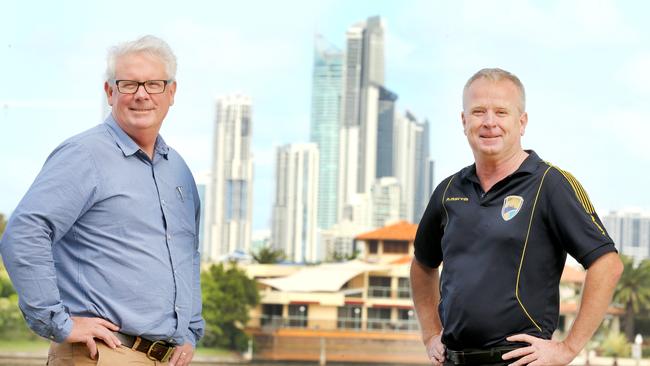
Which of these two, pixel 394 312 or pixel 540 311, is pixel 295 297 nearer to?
pixel 394 312

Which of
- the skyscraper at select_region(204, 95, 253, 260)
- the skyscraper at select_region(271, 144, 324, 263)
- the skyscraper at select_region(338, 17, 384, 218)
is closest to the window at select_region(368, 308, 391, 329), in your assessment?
the skyscraper at select_region(338, 17, 384, 218)

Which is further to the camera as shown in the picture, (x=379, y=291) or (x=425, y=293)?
(x=379, y=291)

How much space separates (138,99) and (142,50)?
0.29 feet

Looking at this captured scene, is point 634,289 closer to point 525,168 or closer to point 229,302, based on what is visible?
point 229,302

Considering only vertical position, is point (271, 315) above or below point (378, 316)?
below

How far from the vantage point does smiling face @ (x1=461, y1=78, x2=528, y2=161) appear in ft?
6.40

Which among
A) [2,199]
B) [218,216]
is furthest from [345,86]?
[2,199]

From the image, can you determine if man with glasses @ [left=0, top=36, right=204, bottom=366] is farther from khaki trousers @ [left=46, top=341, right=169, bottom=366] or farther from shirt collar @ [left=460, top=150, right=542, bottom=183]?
shirt collar @ [left=460, top=150, right=542, bottom=183]

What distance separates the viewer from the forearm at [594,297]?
187 centimetres

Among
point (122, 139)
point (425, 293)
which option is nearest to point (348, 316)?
point (425, 293)

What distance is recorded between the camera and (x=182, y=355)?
2092mm

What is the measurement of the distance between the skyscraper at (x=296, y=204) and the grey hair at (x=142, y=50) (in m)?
82.3

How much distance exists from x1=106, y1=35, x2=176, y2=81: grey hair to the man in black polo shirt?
53 cm

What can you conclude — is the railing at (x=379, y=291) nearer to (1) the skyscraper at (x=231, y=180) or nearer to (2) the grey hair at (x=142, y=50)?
(1) the skyscraper at (x=231, y=180)
